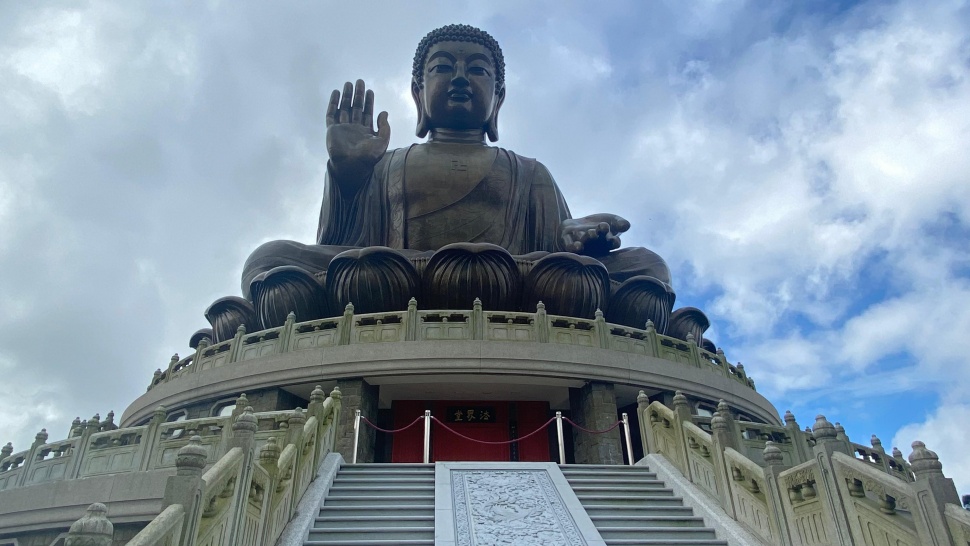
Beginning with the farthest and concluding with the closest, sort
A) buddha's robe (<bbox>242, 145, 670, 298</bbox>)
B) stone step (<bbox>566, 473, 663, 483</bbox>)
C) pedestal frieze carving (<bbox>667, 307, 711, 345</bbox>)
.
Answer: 1. buddha's robe (<bbox>242, 145, 670, 298</bbox>)
2. pedestal frieze carving (<bbox>667, 307, 711, 345</bbox>)
3. stone step (<bbox>566, 473, 663, 483</bbox>)

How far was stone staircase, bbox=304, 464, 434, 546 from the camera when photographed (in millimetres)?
5184

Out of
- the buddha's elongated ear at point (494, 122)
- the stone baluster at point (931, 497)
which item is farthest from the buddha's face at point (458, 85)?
the stone baluster at point (931, 497)

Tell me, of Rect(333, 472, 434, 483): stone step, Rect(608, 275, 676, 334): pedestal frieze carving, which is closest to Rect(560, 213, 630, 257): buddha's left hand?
Rect(608, 275, 676, 334): pedestal frieze carving

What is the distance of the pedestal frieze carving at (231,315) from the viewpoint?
13180mm

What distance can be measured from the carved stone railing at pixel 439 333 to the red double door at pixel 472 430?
4.74 feet

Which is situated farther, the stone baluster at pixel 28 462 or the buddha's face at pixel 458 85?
the buddha's face at pixel 458 85

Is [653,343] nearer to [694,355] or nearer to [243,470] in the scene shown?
[694,355]

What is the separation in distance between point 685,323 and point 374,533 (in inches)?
409

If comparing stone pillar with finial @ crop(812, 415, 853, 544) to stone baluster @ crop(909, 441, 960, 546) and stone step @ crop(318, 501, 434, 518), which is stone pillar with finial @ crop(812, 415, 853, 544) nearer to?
stone baluster @ crop(909, 441, 960, 546)

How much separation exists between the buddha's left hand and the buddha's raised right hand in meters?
4.67

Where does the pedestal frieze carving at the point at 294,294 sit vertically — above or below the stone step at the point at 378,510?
above

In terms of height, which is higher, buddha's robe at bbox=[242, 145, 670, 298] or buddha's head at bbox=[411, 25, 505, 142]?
buddha's head at bbox=[411, 25, 505, 142]

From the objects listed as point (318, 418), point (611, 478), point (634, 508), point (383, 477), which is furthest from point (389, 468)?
point (634, 508)

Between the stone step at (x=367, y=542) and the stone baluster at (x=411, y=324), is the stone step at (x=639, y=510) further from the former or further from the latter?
the stone baluster at (x=411, y=324)
